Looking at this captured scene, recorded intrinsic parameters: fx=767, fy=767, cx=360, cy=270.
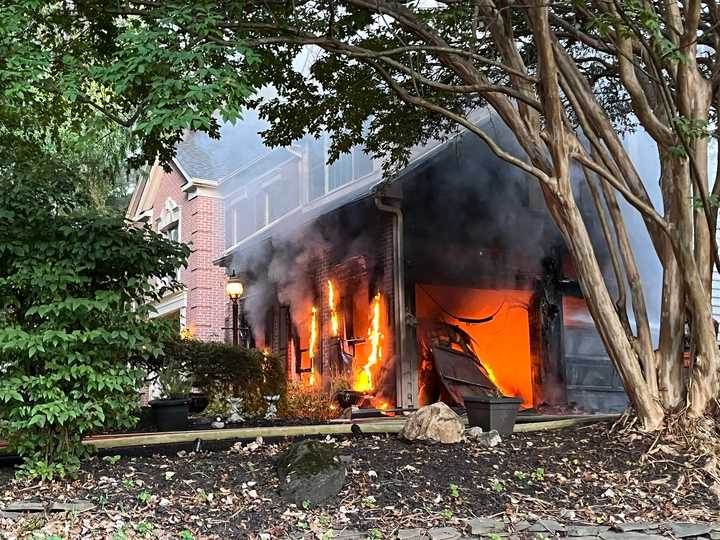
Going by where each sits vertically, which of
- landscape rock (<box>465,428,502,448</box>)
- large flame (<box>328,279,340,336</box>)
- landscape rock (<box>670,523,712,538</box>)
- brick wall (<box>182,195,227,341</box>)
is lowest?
landscape rock (<box>670,523,712,538</box>)

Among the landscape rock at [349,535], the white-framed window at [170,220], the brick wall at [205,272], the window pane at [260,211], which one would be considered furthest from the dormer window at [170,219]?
the landscape rock at [349,535]

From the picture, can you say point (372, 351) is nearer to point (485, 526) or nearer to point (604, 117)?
point (604, 117)

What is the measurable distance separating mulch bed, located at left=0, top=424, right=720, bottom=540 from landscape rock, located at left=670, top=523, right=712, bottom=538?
5.8 inches

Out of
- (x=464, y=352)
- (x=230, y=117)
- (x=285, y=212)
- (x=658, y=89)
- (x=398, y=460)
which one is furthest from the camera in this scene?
(x=285, y=212)

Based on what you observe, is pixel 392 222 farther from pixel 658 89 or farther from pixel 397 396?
pixel 658 89

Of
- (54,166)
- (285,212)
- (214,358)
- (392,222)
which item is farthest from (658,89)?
(285,212)

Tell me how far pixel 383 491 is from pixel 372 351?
27.5ft

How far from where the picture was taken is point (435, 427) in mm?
6590

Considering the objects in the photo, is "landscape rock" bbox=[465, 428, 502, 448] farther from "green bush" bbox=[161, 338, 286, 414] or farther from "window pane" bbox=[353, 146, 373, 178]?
"window pane" bbox=[353, 146, 373, 178]

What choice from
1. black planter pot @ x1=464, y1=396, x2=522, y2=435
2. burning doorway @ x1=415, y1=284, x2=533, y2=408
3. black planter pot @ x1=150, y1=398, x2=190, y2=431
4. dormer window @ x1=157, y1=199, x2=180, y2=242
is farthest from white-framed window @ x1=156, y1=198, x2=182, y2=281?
black planter pot @ x1=464, y1=396, x2=522, y2=435

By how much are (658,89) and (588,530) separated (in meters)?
4.61

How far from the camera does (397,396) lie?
12922mm

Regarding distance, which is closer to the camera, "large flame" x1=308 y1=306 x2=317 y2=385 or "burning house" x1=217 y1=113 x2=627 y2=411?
"burning house" x1=217 y1=113 x2=627 y2=411

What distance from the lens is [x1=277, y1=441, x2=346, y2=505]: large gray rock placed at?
5.13 metres
